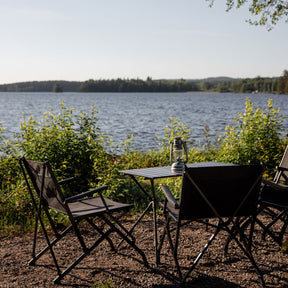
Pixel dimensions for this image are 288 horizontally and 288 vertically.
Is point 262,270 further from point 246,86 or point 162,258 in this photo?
point 246,86

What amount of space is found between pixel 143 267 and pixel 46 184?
3.88 feet

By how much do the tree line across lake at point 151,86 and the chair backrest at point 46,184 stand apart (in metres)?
95.8

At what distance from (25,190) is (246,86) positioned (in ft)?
320

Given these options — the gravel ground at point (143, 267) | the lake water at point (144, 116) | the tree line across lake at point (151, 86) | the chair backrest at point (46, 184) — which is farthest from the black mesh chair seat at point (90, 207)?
the tree line across lake at point (151, 86)

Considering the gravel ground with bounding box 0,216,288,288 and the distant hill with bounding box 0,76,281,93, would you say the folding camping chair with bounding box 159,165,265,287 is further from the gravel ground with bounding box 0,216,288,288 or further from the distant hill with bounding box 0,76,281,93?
the distant hill with bounding box 0,76,281,93

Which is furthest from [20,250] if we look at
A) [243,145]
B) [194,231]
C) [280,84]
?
[280,84]

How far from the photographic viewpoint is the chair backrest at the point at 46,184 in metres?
3.02

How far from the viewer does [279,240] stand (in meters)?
3.69

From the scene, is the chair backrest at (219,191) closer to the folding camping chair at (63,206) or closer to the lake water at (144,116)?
the folding camping chair at (63,206)

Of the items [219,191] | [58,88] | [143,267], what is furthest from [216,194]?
[58,88]

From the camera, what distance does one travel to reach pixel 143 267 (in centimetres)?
336

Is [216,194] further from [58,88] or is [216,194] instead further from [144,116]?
[58,88]

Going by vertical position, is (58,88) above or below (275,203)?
below

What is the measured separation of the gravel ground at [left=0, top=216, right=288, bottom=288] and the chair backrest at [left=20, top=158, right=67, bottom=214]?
625 millimetres
